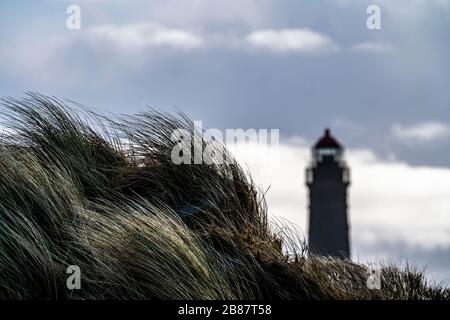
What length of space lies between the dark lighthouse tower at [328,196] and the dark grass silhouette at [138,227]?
2915cm

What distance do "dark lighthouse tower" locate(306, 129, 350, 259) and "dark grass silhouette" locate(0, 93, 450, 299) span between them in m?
29.1

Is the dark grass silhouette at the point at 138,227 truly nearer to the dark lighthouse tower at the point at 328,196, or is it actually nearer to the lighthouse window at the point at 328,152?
the dark lighthouse tower at the point at 328,196

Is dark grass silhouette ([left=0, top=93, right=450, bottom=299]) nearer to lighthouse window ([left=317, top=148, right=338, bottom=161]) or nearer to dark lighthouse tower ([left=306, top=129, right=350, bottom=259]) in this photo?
dark lighthouse tower ([left=306, top=129, right=350, bottom=259])

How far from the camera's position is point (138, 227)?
214 inches

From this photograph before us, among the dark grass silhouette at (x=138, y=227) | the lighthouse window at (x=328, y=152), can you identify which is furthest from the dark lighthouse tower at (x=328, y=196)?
the dark grass silhouette at (x=138, y=227)

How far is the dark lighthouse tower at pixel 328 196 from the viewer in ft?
120

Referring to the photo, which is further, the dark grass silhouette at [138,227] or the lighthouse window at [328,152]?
the lighthouse window at [328,152]

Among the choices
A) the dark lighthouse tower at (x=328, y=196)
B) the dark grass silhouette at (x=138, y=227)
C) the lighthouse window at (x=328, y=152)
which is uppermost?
the lighthouse window at (x=328, y=152)

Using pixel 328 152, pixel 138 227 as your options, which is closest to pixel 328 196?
pixel 328 152

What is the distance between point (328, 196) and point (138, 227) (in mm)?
33001

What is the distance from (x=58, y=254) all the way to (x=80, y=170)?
3.91 ft

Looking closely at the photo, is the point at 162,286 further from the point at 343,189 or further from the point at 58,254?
the point at 343,189

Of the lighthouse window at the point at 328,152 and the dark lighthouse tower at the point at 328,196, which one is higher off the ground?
the lighthouse window at the point at 328,152
